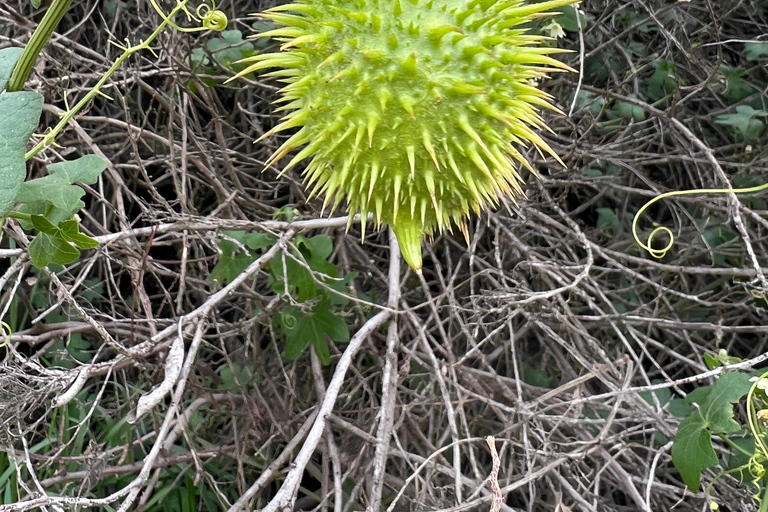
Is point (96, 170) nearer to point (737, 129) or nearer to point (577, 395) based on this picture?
point (577, 395)

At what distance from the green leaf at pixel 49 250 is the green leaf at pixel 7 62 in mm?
305

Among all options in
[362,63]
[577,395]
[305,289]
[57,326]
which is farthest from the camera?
[57,326]

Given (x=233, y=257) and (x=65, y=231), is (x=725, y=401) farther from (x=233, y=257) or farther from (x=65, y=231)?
(x=65, y=231)

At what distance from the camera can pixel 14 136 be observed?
0.93 metres

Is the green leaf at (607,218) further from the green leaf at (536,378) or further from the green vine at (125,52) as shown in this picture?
the green vine at (125,52)

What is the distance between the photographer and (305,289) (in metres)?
1.72

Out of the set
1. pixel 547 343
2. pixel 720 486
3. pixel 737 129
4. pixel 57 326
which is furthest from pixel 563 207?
pixel 57 326

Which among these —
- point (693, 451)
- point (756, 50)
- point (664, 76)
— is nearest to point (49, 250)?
point (693, 451)

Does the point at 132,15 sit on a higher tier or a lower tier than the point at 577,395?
higher

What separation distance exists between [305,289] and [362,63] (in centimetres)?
83

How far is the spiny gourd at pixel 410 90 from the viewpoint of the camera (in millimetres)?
1003

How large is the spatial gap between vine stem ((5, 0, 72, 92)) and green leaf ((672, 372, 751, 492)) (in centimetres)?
141

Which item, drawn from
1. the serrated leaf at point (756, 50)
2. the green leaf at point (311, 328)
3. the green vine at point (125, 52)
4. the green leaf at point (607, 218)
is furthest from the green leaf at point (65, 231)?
the serrated leaf at point (756, 50)

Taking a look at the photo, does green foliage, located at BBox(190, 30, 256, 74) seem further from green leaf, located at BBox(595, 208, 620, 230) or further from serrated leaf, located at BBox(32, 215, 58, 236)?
green leaf, located at BBox(595, 208, 620, 230)
